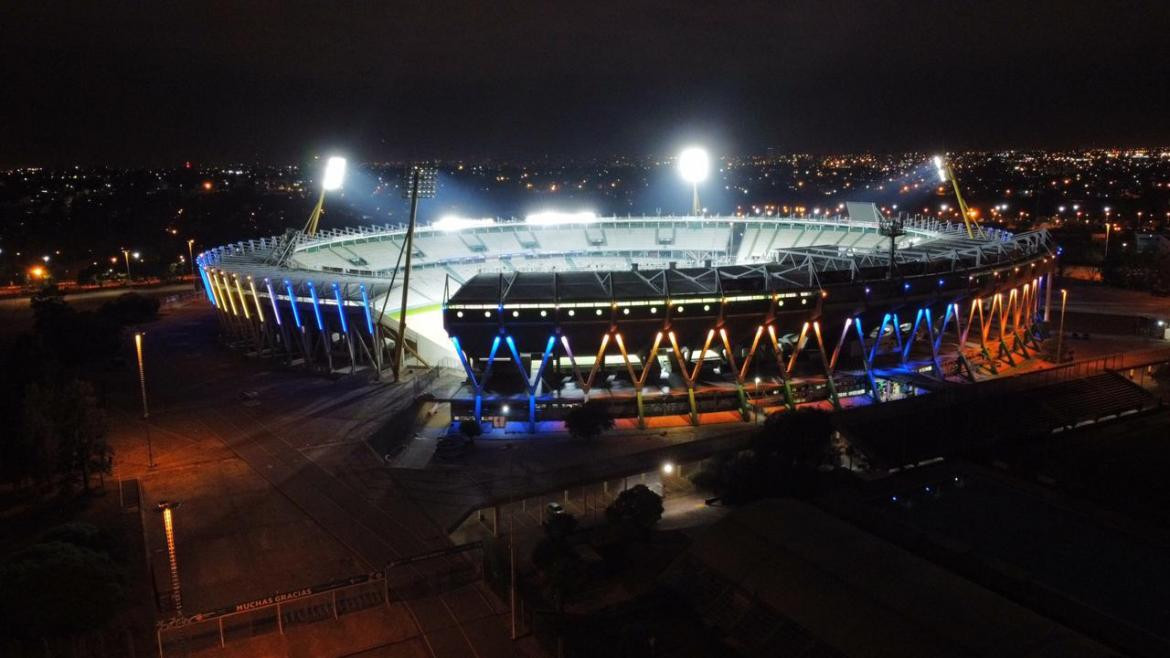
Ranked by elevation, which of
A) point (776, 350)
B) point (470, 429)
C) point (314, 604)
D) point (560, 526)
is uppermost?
point (776, 350)

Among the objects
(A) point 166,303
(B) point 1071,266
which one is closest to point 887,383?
(B) point 1071,266

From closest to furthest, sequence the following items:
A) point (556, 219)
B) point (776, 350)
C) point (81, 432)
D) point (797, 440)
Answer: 1. point (81, 432)
2. point (797, 440)
3. point (776, 350)
4. point (556, 219)

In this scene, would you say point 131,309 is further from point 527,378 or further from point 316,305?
point 527,378

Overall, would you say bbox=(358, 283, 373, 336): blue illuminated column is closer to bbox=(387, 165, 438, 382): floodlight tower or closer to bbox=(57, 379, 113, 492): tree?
bbox=(387, 165, 438, 382): floodlight tower

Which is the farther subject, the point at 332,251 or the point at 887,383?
the point at 332,251

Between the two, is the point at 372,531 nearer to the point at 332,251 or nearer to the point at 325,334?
the point at 325,334

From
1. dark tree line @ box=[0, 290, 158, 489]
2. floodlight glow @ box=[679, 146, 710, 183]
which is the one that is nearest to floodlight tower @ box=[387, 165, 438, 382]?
dark tree line @ box=[0, 290, 158, 489]

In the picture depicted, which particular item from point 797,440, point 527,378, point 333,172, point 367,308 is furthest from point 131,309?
point 797,440
